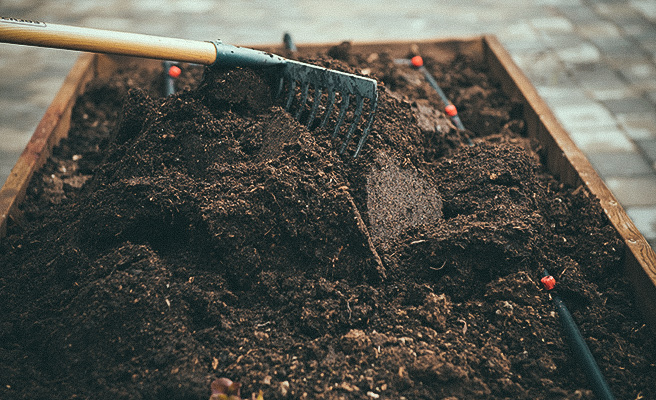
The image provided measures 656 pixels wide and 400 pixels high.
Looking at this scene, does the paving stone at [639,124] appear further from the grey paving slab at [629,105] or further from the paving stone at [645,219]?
the paving stone at [645,219]

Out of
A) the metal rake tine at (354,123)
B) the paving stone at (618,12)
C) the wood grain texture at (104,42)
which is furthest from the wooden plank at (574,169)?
the paving stone at (618,12)

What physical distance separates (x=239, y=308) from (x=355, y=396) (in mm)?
530

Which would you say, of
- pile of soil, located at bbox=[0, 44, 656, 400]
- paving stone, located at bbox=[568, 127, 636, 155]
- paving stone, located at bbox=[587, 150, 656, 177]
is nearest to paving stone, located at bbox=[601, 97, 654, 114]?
paving stone, located at bbox=[568, 127, 636, 155]

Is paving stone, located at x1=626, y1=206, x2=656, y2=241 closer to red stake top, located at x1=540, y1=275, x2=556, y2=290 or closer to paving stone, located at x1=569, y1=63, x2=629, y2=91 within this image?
red stake top, located at x1=540, y1=275, x2=556, y2=290

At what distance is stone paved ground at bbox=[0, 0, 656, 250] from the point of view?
3.87m

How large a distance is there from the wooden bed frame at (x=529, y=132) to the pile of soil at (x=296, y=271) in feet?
0.23

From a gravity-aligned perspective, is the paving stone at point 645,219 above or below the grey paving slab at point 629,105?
below

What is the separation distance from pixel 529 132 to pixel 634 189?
0.74 m

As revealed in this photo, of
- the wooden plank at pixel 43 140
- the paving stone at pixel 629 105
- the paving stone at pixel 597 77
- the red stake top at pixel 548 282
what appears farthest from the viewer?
the paving stone at pixel 597 77

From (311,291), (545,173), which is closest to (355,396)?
(311,291)

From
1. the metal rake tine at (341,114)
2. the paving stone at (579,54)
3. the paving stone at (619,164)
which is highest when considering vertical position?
the paving stone at (579,54)

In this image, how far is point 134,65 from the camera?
13.0ft

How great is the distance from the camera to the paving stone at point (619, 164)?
363 cm

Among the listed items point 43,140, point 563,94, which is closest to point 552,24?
point 563,94
